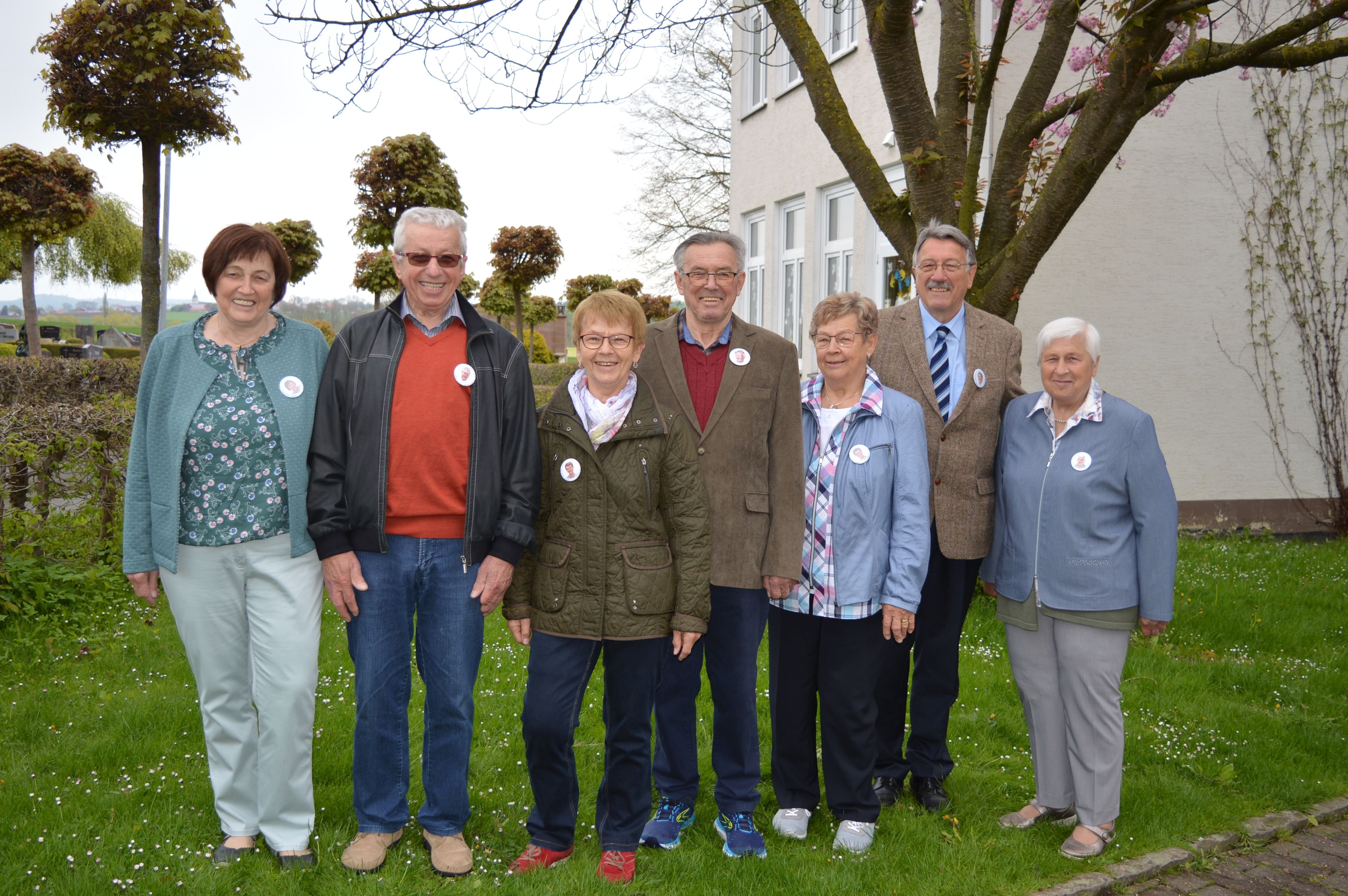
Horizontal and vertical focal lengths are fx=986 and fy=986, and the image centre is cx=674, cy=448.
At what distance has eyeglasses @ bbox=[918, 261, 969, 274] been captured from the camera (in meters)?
4.07

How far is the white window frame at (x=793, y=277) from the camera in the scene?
14867 millimetres

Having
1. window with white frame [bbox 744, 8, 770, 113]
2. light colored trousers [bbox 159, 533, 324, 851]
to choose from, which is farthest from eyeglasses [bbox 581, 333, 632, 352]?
window with white frame [bbox 744, 8, 770, 113]

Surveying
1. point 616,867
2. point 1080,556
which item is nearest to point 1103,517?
point 1080,556

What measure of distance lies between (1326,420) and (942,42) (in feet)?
26.3

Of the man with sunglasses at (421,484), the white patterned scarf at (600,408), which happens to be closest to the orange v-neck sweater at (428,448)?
the man with sunglasses at (421,484)

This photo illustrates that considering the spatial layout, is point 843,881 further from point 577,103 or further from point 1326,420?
point 1326,420

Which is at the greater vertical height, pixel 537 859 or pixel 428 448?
pixel 428 448

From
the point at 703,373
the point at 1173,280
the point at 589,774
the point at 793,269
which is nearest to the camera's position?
the point at 703,373

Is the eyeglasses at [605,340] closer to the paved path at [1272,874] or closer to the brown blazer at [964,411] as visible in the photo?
the brown blazer at [964,411]

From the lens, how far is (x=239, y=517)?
11.0 feet

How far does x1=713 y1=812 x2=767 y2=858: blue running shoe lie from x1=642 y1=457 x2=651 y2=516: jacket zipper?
51.3 inches

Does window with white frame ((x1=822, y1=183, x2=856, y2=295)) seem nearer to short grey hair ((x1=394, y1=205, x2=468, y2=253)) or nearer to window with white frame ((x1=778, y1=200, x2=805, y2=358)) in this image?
window with white frame ((x1=778, y1=200, x2=805, y2=358))

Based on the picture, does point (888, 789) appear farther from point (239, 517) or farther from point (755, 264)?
point (755, 264)

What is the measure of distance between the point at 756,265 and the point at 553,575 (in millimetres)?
14109
